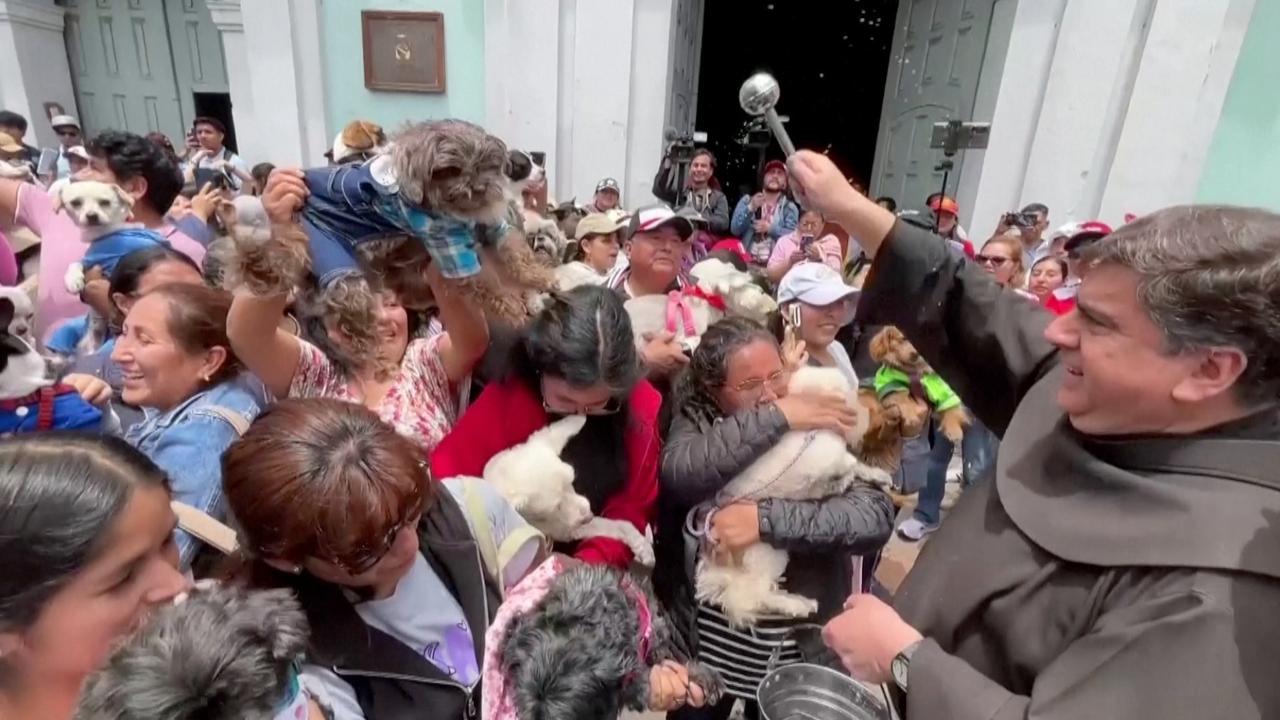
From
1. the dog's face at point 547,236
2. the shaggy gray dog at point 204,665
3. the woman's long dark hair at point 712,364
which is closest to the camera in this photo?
the shaggy gray dog at point 204,665

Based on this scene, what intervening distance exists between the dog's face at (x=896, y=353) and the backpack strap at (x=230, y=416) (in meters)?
2.16

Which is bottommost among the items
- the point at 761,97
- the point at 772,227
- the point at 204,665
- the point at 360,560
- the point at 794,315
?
the point at 772,227

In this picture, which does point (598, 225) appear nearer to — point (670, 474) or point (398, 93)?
point (670, 474)

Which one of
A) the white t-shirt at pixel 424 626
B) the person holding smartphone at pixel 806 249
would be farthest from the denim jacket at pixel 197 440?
the person holding smartphone at pixel 806 249

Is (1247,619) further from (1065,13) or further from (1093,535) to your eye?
(1065,13)

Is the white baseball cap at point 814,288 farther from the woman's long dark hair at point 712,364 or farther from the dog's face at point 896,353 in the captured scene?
the woman's long dark hair at point 712,364

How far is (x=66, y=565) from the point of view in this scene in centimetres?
86

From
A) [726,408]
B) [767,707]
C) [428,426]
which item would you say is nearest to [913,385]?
[726,408]

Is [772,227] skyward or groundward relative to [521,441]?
groundward

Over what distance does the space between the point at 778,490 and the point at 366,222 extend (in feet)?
3.90

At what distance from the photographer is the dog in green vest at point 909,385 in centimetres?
242

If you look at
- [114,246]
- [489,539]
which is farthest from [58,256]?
[489,539]

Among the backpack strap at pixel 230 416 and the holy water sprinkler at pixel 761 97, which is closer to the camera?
the backpack strap at pixel 230 416

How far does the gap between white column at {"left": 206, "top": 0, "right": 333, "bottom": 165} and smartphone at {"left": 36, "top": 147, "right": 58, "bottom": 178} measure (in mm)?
1597
